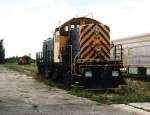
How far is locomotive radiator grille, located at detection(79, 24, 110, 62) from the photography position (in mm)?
19925

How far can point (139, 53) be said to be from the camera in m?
29.0

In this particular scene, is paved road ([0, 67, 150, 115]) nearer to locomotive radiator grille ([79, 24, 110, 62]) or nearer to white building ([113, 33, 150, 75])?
locomotive radiator grille ([79, 24, 110, 62])

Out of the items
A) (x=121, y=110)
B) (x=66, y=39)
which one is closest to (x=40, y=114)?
(x=121, y=110)

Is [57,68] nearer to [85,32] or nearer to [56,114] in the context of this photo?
[85,32]

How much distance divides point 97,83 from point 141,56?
33.4ft

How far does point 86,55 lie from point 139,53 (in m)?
9.88

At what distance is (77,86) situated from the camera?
19062 millimetres

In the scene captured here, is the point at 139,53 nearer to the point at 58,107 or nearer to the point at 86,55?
the point at 86,55

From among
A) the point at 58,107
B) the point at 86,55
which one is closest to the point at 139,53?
the point at 86,55

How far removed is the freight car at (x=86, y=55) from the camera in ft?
62.5

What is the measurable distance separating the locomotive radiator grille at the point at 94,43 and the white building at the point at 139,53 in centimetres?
669

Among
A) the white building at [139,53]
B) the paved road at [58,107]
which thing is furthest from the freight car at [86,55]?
the white building at [139,53]

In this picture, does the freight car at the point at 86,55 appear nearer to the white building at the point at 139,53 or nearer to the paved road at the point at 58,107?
the paved road at the point at 58,107

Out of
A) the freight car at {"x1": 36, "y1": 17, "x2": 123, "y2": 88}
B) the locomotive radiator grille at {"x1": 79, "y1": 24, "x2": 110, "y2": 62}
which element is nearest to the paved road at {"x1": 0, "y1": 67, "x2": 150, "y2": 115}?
the freight car at {"x1": 36, "y1": 17, "x2": 123, "y2": 88}
